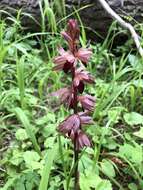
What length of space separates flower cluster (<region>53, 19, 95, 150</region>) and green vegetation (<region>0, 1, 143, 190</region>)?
106 mm

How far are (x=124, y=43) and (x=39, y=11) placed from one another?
0.67 m

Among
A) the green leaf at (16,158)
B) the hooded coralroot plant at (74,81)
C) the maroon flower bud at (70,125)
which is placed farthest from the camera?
the green leaf at (16,158)

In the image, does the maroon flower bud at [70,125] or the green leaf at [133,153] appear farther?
the green leaf at [133,153]

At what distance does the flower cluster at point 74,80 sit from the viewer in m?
1.48

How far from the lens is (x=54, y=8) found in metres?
3.26

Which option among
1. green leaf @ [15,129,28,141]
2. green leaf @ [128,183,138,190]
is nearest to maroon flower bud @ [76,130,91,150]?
green leaf @ [128,183,138,190]

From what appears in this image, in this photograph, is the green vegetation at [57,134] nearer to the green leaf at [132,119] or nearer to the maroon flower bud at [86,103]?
the green leaf at [132,119]

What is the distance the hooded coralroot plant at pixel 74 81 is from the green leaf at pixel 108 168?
10.4 inches

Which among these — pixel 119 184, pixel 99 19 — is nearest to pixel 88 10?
pixel 99 19

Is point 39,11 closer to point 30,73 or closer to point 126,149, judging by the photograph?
point 30,73

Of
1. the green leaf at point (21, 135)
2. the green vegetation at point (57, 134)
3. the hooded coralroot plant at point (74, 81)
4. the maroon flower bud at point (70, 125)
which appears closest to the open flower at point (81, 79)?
the hooded coralroot plant at point (74, 81)

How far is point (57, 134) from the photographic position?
2.07 meters

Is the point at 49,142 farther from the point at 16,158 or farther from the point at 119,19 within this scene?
the point at 119,19

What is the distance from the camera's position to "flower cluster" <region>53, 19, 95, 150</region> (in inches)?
58.2
